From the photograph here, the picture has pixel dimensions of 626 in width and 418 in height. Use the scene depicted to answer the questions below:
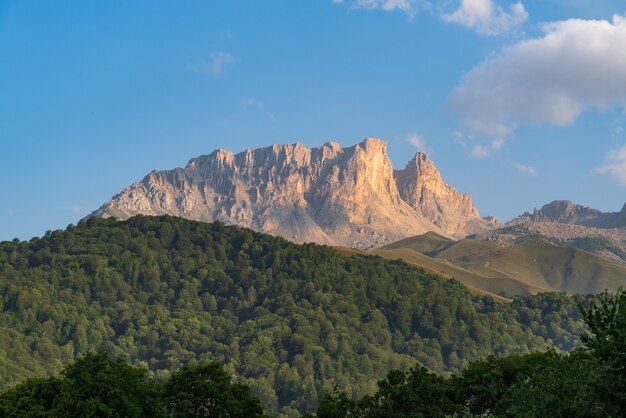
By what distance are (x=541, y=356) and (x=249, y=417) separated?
37858mm

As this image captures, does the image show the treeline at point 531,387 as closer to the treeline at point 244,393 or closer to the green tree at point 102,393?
the treeline at point 244,393

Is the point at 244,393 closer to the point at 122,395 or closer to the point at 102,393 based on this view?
the point at 122,395

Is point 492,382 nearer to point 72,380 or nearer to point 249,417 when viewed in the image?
point 249,417

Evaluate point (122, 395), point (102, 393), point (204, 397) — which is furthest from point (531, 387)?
point (102, 393)

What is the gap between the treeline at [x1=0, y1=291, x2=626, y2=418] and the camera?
97.4m

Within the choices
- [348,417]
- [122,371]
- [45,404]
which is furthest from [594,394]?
[45,404]

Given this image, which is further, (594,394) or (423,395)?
(423,395)

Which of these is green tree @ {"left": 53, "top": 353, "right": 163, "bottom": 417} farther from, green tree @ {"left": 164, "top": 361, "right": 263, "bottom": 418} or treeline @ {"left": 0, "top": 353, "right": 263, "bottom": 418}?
green tree @ {"left": 164, "top": 361, "right": 263, "bottom": 418}

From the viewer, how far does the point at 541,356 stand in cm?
12031

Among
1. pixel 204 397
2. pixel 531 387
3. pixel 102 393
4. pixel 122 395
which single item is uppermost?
pixel 102 393

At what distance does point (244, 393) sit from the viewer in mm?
→ 116250

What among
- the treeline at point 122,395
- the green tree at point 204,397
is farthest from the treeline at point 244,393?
the green tree at point 204,397

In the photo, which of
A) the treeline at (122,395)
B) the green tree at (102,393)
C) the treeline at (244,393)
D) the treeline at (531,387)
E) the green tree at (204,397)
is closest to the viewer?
the treeline at (531,387)

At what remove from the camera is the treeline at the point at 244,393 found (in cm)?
9738
